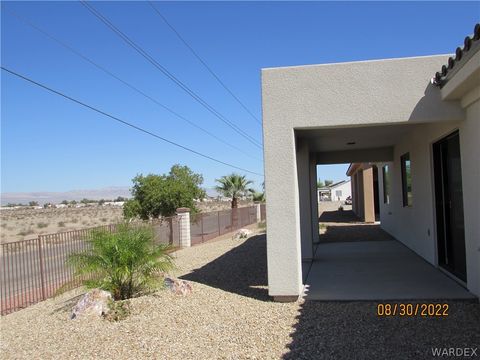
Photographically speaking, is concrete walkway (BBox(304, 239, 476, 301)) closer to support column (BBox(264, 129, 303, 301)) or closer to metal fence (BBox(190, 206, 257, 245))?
support column (BBox(264, 129, 303, 301))

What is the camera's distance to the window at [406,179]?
39.0 ft

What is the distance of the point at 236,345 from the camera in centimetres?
547

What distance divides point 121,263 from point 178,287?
1031 millimetres

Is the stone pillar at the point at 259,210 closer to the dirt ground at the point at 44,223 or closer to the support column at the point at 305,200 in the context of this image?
the dirt ground at the point at 44,223

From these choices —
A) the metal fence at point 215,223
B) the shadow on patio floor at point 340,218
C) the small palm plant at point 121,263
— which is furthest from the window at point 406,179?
the shadow on patio floor at point 340,218

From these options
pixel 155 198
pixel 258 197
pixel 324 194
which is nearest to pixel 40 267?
pixel 155 198

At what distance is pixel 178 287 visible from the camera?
7.85 metres

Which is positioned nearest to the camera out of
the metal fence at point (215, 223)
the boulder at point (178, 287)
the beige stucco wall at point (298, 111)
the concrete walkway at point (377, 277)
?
the beige stucco wall at point (298, 111)

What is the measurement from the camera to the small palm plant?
7465 mm

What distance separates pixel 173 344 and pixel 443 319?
329 centimetres

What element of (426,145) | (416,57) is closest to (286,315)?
(416,57)

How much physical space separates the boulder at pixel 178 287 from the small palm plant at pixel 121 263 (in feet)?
0.59
